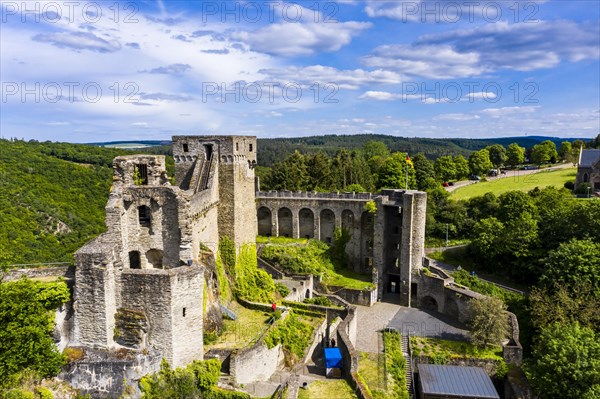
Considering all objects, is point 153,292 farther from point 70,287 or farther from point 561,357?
point 561,357

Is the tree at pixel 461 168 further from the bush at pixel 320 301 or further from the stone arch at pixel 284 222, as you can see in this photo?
the bush at pixel 320 301

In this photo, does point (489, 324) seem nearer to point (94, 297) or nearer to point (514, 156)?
point (94, 297)

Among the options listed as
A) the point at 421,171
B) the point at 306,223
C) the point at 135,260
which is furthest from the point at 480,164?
the point at 135,260

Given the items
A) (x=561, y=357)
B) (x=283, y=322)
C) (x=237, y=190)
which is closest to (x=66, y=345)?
(x=283, y=322)

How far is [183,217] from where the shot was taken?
831 inches

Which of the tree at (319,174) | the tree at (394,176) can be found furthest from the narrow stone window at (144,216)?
the tree at (394,176)

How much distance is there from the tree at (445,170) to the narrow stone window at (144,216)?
64051 millimetres

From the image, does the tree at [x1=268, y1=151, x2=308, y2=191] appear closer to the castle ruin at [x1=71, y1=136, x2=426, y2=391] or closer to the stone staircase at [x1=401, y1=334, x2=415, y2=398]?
the castle ruin at [x1=71, y1=136, x2=426, y2=391]

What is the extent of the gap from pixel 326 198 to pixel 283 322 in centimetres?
1876

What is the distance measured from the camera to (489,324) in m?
26.8

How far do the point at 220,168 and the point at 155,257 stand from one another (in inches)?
318

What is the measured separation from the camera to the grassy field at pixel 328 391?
20812mm

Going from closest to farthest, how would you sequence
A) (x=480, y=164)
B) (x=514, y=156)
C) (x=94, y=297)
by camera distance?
(x=94, y=297)
(x=480, y=164)
(x=514, y=156)

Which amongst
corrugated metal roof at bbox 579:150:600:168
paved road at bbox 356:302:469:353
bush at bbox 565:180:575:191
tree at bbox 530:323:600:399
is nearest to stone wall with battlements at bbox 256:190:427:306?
paved road at bbox 356:302:469:353
